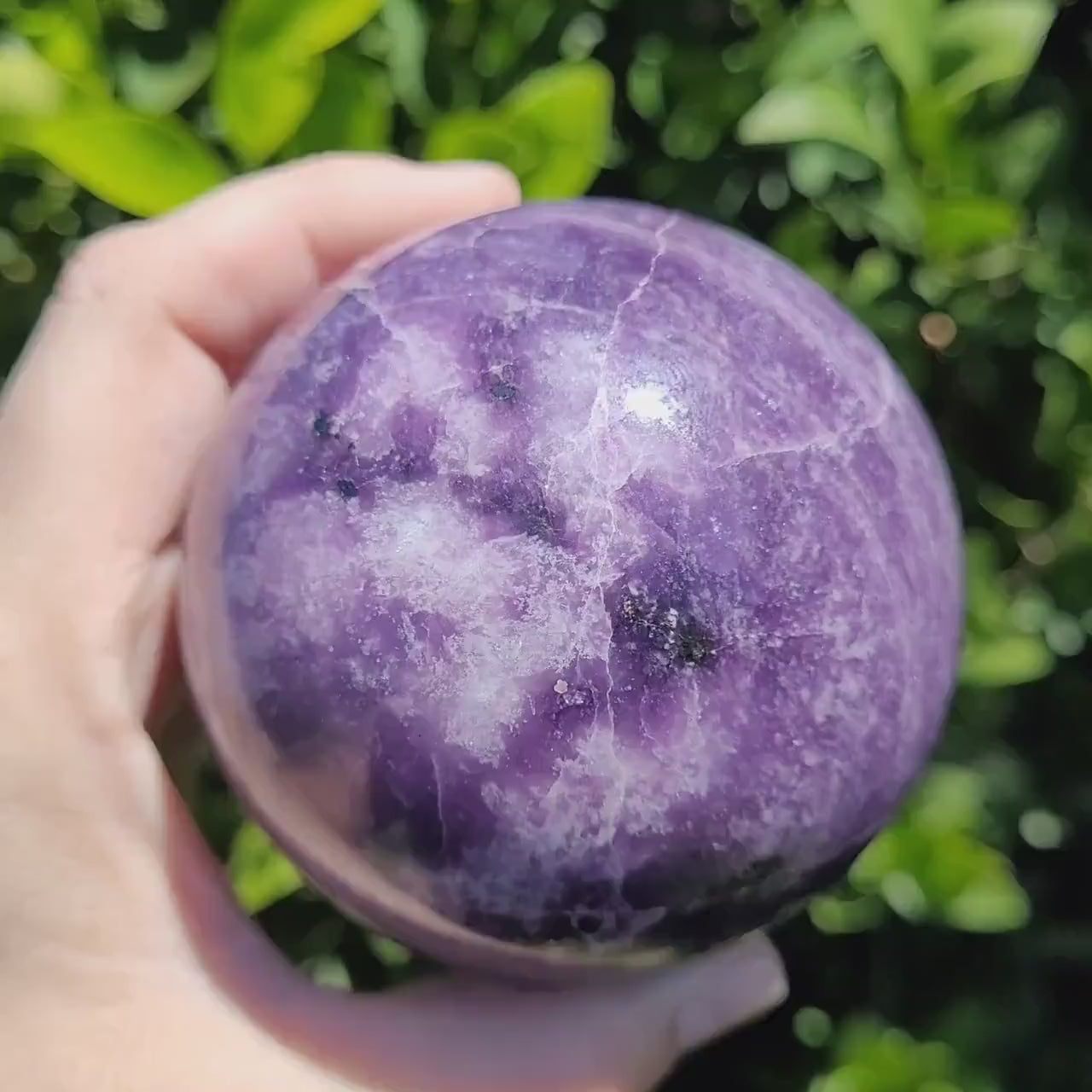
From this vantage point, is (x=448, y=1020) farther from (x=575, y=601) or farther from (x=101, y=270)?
→ (x=101, y=270)

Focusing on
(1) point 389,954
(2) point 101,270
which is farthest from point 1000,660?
(2) point 101,270

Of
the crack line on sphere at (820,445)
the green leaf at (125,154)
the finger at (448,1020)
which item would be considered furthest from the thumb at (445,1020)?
the green leaf at (125,154)

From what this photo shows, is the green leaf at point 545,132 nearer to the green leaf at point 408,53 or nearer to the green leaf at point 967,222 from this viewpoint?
the green leaf at point 408,53

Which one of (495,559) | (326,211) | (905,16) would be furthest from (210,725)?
(905,16)

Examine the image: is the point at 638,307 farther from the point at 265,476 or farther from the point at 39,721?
the point at 39,721

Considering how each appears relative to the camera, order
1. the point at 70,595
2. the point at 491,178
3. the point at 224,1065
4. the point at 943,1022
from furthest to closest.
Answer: the point at 943,1022, the point at 491,178, the point at 70,595, the point at 224,1065
